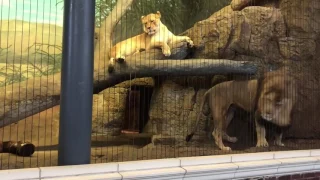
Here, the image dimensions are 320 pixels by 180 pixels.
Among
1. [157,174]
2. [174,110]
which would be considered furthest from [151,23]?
[157,174]

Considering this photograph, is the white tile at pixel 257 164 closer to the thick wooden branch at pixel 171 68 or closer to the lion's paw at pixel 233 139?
the lion's paw at pixel 233 139

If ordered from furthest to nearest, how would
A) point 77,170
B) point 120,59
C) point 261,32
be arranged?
point 261,32, point 120,59, point 77,170

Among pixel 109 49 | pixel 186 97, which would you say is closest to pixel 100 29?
pixel 109 49

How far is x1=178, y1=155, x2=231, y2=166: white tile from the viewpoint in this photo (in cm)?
264

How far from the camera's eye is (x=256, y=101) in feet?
12.5

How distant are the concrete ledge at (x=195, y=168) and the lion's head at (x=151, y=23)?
4.85 feet

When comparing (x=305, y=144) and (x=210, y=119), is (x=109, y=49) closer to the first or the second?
(x=210, y=119)

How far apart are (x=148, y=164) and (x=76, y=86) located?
2.12 ft

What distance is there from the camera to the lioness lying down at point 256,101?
3.70 m

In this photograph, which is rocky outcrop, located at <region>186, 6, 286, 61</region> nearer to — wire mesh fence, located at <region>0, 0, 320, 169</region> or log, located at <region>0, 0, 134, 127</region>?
wire mesh fence, located at <region>0, 0, 320, 169</region>

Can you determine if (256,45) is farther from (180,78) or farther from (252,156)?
(252,156)

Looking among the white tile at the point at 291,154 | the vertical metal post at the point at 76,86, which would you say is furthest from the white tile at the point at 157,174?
the white tile at the point at 291,154

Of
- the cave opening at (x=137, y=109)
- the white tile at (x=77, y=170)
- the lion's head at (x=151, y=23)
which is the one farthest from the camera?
the cave opening at (x=137, y=109)

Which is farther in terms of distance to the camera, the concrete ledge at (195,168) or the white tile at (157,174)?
the white tile at (157,174)
